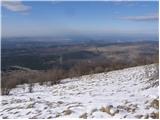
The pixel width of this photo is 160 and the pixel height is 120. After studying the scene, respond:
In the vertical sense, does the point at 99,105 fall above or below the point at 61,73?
above

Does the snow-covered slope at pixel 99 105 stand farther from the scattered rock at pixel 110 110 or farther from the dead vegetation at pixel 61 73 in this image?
the dead vegetation at pixel 61 73

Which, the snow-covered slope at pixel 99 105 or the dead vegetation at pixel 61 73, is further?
the dead vegetation at pixel 61 73

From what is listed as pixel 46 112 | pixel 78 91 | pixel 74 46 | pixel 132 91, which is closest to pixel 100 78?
pixel 78 91

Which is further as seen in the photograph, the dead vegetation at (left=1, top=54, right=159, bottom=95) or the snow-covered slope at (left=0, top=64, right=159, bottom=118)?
the dead vegetation at (left=1, top=54, right=159, bottom=95)

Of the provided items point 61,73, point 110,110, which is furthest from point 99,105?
point 61,73

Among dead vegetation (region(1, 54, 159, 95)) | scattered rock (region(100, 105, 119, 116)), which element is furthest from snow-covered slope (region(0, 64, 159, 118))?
dead vegetation (region(1, 54, 159, 95))

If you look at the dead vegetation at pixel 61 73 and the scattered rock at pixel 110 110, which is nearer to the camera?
the scattered rock at pixel 110 110

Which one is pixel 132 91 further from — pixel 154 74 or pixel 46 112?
pixel 46 112

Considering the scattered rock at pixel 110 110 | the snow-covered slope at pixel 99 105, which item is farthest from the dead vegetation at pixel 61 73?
the scattered rock at pixel 110 110

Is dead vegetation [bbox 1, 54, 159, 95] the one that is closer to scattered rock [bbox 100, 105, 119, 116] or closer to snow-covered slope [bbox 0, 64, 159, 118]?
snow-covered slope [bbox 0, 64, 159, 118]

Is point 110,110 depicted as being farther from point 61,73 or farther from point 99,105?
point 61,73

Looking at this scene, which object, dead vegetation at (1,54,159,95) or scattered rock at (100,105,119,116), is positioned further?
dead vegetation at (1,54,159,95)
